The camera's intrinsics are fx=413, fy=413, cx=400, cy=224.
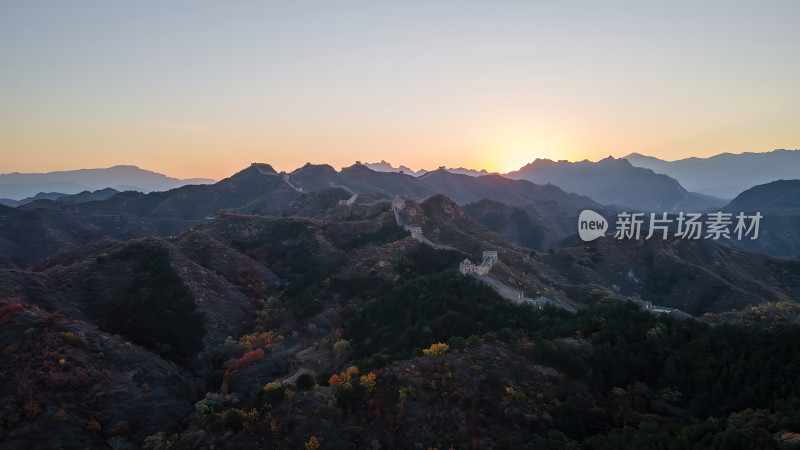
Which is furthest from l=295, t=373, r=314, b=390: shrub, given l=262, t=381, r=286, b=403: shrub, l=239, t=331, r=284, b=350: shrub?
l=239, t=331, r=284, b=350: shrub

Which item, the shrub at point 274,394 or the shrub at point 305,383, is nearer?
the shrub at point 274,394

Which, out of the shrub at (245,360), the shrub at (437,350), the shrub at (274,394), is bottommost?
the shrub at (245,360)

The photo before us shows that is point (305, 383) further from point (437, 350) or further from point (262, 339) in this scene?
point (262, 339)

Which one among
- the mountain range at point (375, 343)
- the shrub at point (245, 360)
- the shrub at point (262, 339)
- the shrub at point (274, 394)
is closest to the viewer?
the mountain range at point (375, 343)

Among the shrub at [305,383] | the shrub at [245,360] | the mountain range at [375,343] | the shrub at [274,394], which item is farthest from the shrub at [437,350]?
the shrub at [245,360]

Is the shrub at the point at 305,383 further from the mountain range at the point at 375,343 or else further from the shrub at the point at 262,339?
the shrub at the point at 262,339

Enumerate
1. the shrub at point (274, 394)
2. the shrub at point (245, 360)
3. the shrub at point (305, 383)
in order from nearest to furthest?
the shrub at point (274, 394), the shrub at point (305, 383), the shrub at point (245, 360)

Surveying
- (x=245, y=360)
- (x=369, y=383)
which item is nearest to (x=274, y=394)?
(x=369, y=383)

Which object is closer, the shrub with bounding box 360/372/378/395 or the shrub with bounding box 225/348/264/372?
the shrub with bounding box 360/372/378/395

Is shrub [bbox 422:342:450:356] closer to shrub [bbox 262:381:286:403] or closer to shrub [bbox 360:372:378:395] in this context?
shrub [bbox 360:372:378:395]

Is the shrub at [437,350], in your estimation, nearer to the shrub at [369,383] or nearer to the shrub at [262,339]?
the shrub at [369,383]

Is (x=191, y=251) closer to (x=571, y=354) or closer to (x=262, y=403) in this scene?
(x=262, y=403)

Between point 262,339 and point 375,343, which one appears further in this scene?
point 262,339

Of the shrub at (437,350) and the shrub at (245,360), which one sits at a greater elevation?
the shrub at (437,350)
